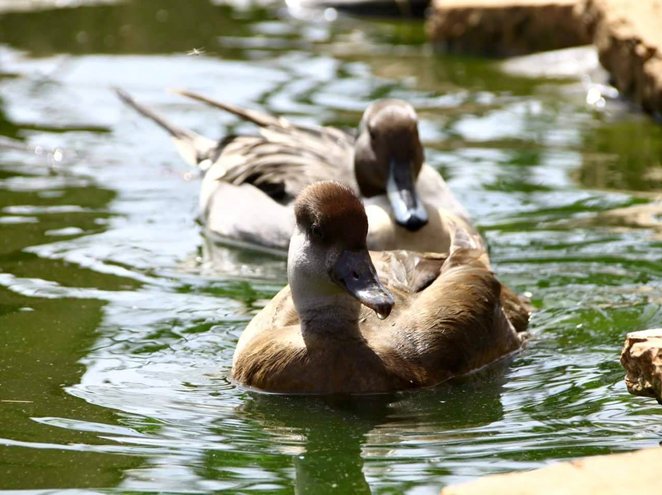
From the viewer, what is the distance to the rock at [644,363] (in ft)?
18.0

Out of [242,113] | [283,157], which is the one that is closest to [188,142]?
[242,113]

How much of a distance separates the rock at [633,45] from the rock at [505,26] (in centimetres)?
153

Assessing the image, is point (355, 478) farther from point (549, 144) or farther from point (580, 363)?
point (549, 144)

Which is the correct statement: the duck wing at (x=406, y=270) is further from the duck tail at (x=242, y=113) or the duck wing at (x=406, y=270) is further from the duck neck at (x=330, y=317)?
the duck tail at (x=242, y=113)

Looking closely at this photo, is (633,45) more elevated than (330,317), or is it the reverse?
(633,45)

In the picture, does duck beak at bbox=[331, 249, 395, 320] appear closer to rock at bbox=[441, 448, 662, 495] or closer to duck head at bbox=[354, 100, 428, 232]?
rock at bbox=[441, 448, 662, 495]

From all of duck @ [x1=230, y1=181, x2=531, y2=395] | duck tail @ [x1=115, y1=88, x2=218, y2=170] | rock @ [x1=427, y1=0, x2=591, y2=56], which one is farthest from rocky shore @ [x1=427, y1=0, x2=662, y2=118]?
duck @ [x1=230, y1=181, x2=531, y2=395]

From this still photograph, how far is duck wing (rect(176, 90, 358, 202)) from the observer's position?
9758 millimetres

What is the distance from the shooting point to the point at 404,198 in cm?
888

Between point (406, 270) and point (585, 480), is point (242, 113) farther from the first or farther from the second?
point (585, 480)

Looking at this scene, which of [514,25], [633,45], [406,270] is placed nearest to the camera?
[406,270]

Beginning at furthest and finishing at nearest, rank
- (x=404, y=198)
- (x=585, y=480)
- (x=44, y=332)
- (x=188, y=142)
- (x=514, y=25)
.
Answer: (x=514, y=25) → (x=188, y=142) → (x=404, y=198) → (x=44, y=332) → (x=585, y=480)

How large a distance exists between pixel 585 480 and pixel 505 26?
11126mm

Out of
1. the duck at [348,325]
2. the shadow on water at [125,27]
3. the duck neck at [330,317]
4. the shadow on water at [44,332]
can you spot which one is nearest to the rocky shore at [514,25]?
the shadow on water at [125,27]
